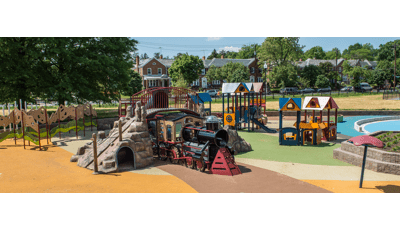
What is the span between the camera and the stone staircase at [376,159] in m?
11.4

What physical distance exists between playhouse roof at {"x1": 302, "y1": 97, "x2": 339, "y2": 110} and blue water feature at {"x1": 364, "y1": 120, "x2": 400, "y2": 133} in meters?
7.54

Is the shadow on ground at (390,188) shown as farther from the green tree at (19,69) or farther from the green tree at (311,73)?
the green tree at (311,73)

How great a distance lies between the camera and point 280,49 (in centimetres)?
6325

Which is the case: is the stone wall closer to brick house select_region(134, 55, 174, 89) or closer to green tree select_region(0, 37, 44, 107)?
green tree select_region(0, 37, 44, 107)

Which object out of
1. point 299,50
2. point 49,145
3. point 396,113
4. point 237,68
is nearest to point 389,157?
point 49,145

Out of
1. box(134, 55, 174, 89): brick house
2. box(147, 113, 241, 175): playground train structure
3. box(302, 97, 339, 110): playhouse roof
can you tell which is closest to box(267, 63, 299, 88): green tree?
box(134, 55, 174, 89): brick house

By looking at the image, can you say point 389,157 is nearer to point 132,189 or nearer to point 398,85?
point 132,189

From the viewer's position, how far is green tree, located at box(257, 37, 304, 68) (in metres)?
62.7

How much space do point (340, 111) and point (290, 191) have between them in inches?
1038

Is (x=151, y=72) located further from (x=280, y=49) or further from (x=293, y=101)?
(x=293, y=101)

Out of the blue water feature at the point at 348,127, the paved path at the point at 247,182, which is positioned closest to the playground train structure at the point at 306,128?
the blue water feature at the point at 348,127

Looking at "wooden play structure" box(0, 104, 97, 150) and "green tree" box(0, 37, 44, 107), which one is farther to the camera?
"green tree" box(0, 37, 44, 107)

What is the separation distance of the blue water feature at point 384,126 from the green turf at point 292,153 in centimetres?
909

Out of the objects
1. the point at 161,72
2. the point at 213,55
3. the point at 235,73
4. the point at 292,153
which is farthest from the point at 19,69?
the point at 213,55
